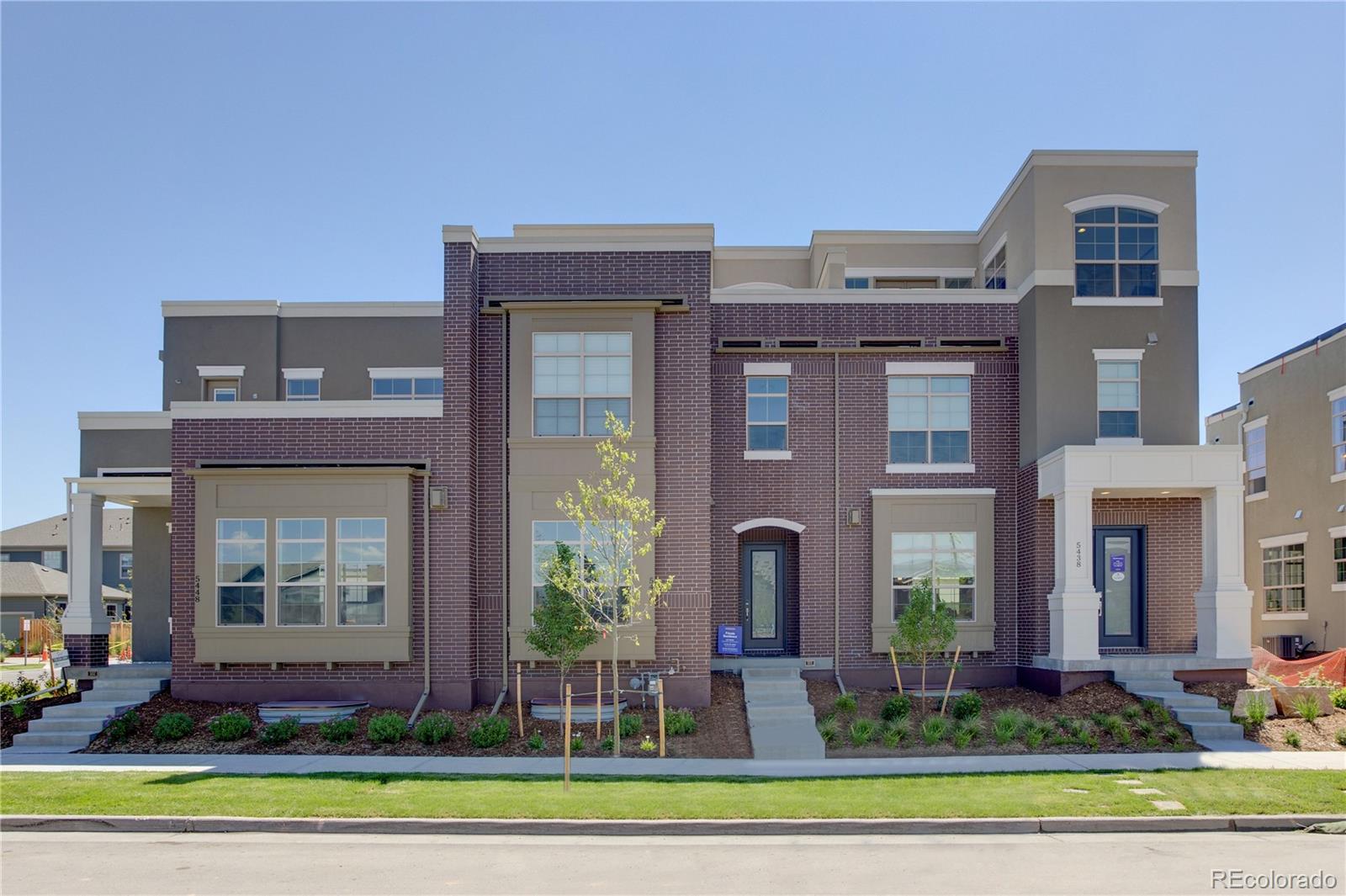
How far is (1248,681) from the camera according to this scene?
1962 cm

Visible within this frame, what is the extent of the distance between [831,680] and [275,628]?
1019cm

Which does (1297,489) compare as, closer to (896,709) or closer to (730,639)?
(896,709)

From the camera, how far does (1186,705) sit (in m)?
18.2

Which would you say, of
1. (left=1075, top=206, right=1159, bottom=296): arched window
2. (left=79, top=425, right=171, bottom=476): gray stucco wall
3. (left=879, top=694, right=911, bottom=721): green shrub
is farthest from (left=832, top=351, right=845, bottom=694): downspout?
(left=79, top=425, right=171, bottom=476): gray stucco wall

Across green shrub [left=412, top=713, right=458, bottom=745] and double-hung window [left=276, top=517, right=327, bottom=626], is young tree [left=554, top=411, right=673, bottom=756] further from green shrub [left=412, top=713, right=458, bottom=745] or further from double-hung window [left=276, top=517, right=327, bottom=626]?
double-hung window [left=276, top=517, right=327, bottom=626]

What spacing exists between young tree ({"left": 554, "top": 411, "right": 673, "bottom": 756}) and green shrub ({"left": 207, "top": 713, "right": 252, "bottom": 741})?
556 centimetres

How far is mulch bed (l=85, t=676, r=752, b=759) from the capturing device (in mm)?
16906

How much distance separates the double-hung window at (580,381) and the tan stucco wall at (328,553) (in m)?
2.83

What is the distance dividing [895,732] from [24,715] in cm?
1479

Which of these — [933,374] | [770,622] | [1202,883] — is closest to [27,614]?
[770,622]

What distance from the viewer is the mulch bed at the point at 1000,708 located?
16703mm

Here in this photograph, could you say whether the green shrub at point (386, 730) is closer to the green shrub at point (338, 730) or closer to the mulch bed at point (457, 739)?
the mulch bed at point (457, 739)

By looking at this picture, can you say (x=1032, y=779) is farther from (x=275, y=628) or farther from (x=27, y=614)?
(x=27, y=614)

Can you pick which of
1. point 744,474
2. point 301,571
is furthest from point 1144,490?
point 301,571
